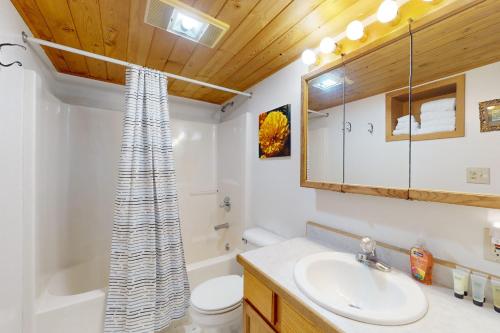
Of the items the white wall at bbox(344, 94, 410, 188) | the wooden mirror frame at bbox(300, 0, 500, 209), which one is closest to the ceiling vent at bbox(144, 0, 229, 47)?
the wooden mirror frame at bbox(300, 0, 500, 209)

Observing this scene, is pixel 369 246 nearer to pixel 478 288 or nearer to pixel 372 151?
pixel 478 288

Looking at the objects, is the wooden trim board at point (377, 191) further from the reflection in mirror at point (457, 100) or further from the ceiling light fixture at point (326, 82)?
the ceiling light fixture at point (326, 82)

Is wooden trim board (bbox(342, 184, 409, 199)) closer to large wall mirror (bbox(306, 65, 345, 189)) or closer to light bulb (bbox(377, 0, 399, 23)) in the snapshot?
large wall mirror (bbox(306, 65, 345, 189))

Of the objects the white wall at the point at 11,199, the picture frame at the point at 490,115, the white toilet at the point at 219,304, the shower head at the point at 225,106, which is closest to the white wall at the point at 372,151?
the picture frame at the point at 490,115

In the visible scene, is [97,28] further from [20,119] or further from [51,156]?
[51,156]

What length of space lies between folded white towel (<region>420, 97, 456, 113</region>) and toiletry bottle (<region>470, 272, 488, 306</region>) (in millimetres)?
622

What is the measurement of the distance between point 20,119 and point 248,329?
166cm

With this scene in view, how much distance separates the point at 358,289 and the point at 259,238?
0.82 metres

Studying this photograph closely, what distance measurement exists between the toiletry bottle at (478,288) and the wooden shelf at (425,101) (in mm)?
516

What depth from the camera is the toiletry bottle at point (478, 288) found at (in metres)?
0.71

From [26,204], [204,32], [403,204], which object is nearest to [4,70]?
[26,204]

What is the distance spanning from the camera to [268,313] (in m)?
0.92

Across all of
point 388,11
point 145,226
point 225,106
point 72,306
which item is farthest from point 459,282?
point 225,106

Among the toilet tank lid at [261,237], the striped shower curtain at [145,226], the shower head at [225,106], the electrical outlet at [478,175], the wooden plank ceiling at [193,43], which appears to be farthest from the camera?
the shower head at [225,106]
